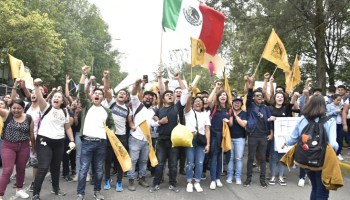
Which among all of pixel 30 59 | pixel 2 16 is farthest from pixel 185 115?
pixel 30 59

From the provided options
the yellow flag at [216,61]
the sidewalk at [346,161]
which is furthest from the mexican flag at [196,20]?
the sidewalk at [346,161]

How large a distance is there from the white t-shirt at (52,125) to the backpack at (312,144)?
3639 millimetres

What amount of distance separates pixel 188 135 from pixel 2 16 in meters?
23.5

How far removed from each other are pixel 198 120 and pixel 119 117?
1.46 m

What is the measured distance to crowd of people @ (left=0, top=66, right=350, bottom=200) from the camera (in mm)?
5789

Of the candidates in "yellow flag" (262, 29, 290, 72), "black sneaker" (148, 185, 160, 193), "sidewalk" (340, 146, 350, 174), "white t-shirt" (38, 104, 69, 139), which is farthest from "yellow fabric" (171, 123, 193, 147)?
"sidewalk" (340, 146, 350, 174)

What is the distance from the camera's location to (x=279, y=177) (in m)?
7.38

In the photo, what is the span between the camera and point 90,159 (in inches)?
232

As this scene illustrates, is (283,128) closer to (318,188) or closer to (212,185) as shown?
(212,185)

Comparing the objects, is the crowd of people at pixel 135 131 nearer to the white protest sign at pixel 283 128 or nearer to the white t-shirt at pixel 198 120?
the white t-shirt at pixel 198 120

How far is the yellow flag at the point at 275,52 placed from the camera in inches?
352

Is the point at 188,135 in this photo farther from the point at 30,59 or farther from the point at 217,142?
the point at 30,59

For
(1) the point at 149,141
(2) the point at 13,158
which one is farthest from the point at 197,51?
(2) the point at 13,158

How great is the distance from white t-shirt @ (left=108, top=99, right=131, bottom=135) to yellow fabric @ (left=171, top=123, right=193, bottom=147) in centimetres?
98
